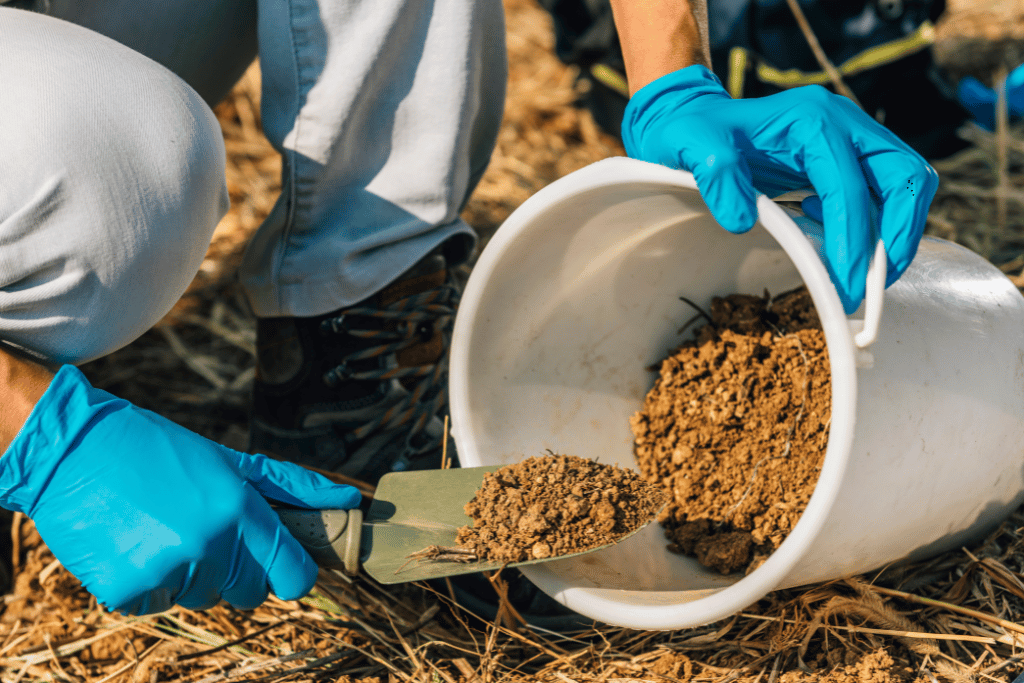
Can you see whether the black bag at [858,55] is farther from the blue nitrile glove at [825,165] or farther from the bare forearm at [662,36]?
Answer: the blue nitrile glove at [825,165]

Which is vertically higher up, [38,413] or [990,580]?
[38,413]


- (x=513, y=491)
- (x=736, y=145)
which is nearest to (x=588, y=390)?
(x=513, y=491)

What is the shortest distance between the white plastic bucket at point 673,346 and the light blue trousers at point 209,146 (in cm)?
21

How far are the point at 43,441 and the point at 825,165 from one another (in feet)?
2.40

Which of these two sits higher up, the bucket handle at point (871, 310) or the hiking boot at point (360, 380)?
the bucket handle at point (871, 310)

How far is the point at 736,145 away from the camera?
0.74 m

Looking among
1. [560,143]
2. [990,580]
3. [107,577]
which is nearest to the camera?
[107,577]

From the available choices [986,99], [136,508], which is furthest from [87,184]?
[986,99]

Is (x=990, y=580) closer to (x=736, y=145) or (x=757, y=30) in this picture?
(x=736, y=145)

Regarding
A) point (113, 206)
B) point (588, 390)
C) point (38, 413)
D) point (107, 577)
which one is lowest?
point (588, 390)

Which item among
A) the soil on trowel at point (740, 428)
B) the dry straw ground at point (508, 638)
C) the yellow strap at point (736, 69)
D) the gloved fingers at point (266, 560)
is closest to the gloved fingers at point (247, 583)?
the gloved fingers at point (266, 560)

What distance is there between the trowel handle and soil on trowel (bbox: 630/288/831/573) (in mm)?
366

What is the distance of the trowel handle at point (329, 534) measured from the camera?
0.75 metres

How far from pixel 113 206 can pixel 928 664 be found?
0.90 m
